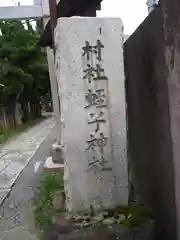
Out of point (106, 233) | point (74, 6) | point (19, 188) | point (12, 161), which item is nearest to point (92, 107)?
point (106, 233)

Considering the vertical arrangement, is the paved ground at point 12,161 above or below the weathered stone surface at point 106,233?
below

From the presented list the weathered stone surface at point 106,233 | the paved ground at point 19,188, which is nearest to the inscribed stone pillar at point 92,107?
the weathered stone surface at point 106,233

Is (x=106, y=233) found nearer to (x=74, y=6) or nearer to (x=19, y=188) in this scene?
(x=74, y=6)

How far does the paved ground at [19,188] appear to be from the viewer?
6.25 metres

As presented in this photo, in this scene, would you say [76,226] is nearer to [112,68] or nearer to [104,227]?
[104,227]

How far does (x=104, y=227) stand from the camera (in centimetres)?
397

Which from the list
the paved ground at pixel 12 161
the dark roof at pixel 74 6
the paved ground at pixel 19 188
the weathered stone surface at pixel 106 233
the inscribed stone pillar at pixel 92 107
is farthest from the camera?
the paved ground at pixel 12 161

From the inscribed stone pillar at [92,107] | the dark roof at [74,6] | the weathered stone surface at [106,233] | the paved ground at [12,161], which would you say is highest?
the dark roof at [74,6]

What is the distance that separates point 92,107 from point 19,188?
17.0 ft

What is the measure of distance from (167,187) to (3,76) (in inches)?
778

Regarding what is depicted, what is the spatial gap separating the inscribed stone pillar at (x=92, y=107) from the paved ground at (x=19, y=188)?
6.38ft

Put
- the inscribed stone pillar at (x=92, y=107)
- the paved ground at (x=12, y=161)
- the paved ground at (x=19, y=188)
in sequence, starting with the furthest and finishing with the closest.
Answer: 1. the paved ground at (x=12, y=161)
2. the paved ground at (x=19, y=188)
3. the inscribed stone pillar at (x=92, y=107)

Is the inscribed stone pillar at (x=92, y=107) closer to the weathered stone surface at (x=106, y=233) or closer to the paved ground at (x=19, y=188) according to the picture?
the weathered stone surface at (x=106, y=233)

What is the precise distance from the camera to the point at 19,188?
351 inches
